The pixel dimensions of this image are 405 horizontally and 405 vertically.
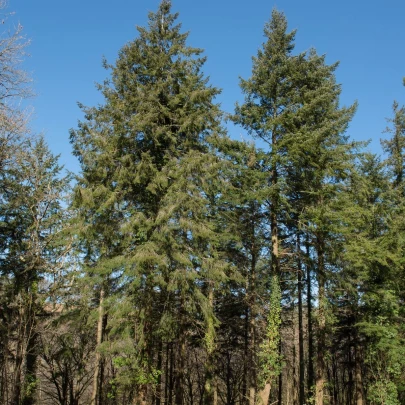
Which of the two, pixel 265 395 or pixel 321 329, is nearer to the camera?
pixel 265 395

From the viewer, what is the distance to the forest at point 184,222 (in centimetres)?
1266

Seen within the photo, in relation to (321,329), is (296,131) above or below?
above

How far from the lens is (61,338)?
16078 mm

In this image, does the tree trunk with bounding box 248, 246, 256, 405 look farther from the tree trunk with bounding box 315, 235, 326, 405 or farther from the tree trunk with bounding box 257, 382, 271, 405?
the tree trunk with bounding box 257, 382, 271, 405

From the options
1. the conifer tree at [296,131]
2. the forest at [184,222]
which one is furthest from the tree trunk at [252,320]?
the conifer tree at [296,131]

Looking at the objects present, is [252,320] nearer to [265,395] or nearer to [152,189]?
[265,395]

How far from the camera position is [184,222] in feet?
42.1

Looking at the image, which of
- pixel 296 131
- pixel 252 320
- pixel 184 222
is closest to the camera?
pixel 184 222

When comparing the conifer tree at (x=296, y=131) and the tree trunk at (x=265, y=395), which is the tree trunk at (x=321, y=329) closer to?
the conifer tree at (x=296, y=131)

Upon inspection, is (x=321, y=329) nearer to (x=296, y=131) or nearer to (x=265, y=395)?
(x=265, y=395)

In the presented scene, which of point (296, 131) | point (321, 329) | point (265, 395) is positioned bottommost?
point (265, 395)

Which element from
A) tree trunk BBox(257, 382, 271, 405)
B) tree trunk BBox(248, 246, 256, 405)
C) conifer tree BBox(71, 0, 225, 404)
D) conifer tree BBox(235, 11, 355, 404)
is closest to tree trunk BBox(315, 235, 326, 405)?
conifer tree BBox(235, 11, 355, 404)

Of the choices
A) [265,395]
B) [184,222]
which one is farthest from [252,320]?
[184,222]

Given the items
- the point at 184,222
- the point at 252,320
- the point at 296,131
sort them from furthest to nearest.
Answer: the point at 252,320 → the point at 296,131 → the point at 184,222
